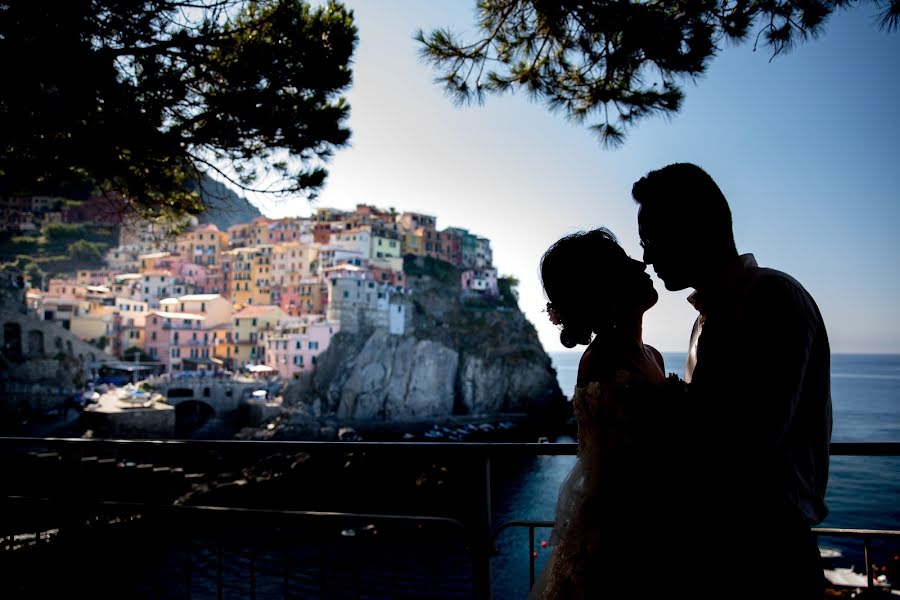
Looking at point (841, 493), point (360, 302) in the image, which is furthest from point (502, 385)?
point (841, 493)

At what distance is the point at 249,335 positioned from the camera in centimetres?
5359

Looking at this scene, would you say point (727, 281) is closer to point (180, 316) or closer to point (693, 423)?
point (693, 423)

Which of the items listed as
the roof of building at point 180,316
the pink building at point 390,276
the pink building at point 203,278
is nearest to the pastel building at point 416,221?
the pink building at point 390,276

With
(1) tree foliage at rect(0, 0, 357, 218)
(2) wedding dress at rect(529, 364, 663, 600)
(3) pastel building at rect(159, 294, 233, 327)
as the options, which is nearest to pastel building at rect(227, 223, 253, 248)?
(3) pastel building at rect(159, 294, 233, 327)

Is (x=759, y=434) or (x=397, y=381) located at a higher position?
(x=759, y=434)

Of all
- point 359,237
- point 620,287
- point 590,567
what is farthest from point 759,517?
point 359,237

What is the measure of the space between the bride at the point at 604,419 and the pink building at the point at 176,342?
5370cm

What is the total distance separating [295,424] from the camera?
4044 cm

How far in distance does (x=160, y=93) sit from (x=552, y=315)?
4624 mm

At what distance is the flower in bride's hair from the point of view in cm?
160

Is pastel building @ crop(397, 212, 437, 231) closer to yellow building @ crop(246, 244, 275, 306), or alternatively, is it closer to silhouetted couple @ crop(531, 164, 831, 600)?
yellow building @ crop(246, 244, 275, 306)

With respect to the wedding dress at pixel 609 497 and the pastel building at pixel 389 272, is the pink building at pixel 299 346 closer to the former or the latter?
the pastel building at pixel 389 272

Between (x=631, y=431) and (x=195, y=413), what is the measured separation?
47521 mm

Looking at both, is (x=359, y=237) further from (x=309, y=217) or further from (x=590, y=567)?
(x=590, y=567)
